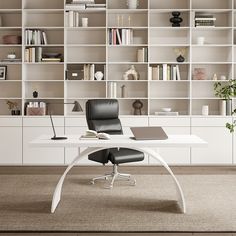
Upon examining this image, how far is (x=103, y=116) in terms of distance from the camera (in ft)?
20.8

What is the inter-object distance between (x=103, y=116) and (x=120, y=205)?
1705 millimetres

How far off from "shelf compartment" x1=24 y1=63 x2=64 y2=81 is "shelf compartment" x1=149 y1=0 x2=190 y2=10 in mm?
1823

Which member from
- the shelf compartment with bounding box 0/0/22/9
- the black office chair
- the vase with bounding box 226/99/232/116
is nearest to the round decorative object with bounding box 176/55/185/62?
the vase with bounding box 226/99/232/116

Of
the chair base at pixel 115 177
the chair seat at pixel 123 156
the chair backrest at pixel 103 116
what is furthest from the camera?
the chair backrest at pixel 103 116

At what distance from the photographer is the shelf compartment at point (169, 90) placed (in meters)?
7.93

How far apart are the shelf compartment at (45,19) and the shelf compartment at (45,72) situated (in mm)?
665

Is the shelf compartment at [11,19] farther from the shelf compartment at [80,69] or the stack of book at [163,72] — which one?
the stack of book at [163,72]

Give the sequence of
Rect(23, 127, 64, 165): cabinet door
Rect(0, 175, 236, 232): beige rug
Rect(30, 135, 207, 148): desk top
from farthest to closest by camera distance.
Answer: Rect(23, 127, 64, 165): cabinet door < Rect(30, 135, 207, 148): desk top < Rect(0, 175, 236, 232): beige rug

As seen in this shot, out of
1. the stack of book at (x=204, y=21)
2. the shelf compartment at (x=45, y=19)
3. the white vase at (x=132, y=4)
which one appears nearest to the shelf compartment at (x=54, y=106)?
the shelf compartment at (x=45, y=19)

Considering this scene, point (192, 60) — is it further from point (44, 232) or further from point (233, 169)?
point (44, 232)

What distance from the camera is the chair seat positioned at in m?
5.77

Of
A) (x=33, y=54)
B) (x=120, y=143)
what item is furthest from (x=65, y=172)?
(x=33, y=54)

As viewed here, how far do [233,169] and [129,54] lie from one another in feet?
8.10

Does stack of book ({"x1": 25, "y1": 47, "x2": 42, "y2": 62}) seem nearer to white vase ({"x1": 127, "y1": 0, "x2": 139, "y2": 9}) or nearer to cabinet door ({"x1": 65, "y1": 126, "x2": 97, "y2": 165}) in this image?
cabinet door ({"x1": 65, "y1": 126, "x2": 97, "y2": 165})
